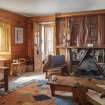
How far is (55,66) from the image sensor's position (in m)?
6.56

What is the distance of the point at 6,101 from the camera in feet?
12.8

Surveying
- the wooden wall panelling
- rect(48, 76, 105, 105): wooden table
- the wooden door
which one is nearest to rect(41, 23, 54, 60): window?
the wooden door

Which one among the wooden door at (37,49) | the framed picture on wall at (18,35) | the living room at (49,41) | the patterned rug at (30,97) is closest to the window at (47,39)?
the living room at (49,41)

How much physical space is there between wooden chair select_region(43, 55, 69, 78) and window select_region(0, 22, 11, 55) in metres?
1.82

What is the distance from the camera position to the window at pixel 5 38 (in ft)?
23.4

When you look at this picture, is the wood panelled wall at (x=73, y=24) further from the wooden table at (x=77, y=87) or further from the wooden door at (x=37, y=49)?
the wooden table at (x=77, y=87)

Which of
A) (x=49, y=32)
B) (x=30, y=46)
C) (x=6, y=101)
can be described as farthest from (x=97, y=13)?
(x=6, y=101)

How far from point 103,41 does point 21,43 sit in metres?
3.52

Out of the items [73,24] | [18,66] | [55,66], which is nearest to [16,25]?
[18,66]

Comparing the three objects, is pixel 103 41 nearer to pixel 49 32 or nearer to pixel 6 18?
pixel 49 32

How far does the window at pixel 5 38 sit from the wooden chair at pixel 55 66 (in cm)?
182

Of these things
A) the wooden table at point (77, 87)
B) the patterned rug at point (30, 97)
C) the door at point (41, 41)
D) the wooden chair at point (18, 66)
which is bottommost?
the patterned rug at point (30, 97)

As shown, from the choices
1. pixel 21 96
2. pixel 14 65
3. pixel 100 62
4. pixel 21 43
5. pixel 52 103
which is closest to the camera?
pixel 52 103

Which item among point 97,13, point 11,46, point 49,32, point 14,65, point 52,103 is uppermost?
point 97,13
